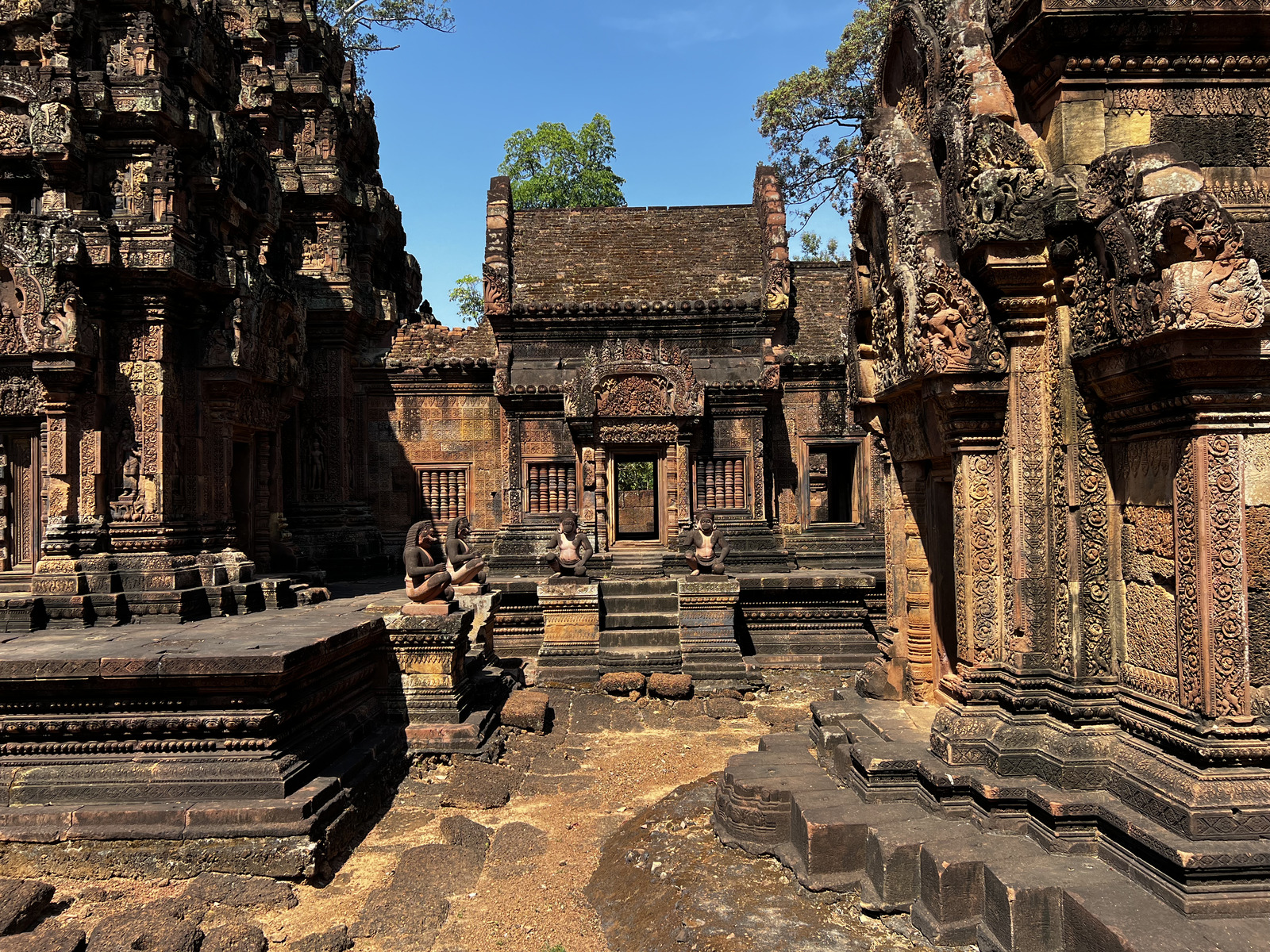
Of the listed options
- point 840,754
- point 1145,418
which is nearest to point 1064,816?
point 840,754

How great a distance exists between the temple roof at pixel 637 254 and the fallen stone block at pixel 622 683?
8196 mm

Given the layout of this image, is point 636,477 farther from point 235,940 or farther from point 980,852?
point 980,852

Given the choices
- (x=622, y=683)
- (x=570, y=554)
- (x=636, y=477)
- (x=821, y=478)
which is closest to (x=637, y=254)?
(x=821, y=478)

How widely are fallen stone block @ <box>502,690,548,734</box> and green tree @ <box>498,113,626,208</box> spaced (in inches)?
887

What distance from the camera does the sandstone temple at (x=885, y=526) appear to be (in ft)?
11.8

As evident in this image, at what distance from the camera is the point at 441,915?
4895 millimetres

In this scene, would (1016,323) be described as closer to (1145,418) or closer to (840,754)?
(1145,418)

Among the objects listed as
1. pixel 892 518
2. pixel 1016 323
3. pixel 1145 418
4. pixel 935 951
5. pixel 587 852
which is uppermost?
pixel 1016 323

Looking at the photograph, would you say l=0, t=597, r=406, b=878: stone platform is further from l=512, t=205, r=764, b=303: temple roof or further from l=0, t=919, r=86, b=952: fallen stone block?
l=512, t=205, r=764, b=303: temple roof

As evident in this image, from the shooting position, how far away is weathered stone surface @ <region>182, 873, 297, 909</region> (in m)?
5.05

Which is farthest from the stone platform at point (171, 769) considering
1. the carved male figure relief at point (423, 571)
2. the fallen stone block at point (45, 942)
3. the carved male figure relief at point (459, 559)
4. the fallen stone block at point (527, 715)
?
the carved male figure relief at point (459, 559)

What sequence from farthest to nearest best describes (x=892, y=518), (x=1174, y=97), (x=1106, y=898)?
(x=892, y=518)
(x=1174, y=97)
(x=1106, y=898)

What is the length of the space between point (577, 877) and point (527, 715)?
11.0 feet

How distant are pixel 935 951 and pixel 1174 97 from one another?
4.60 meters
